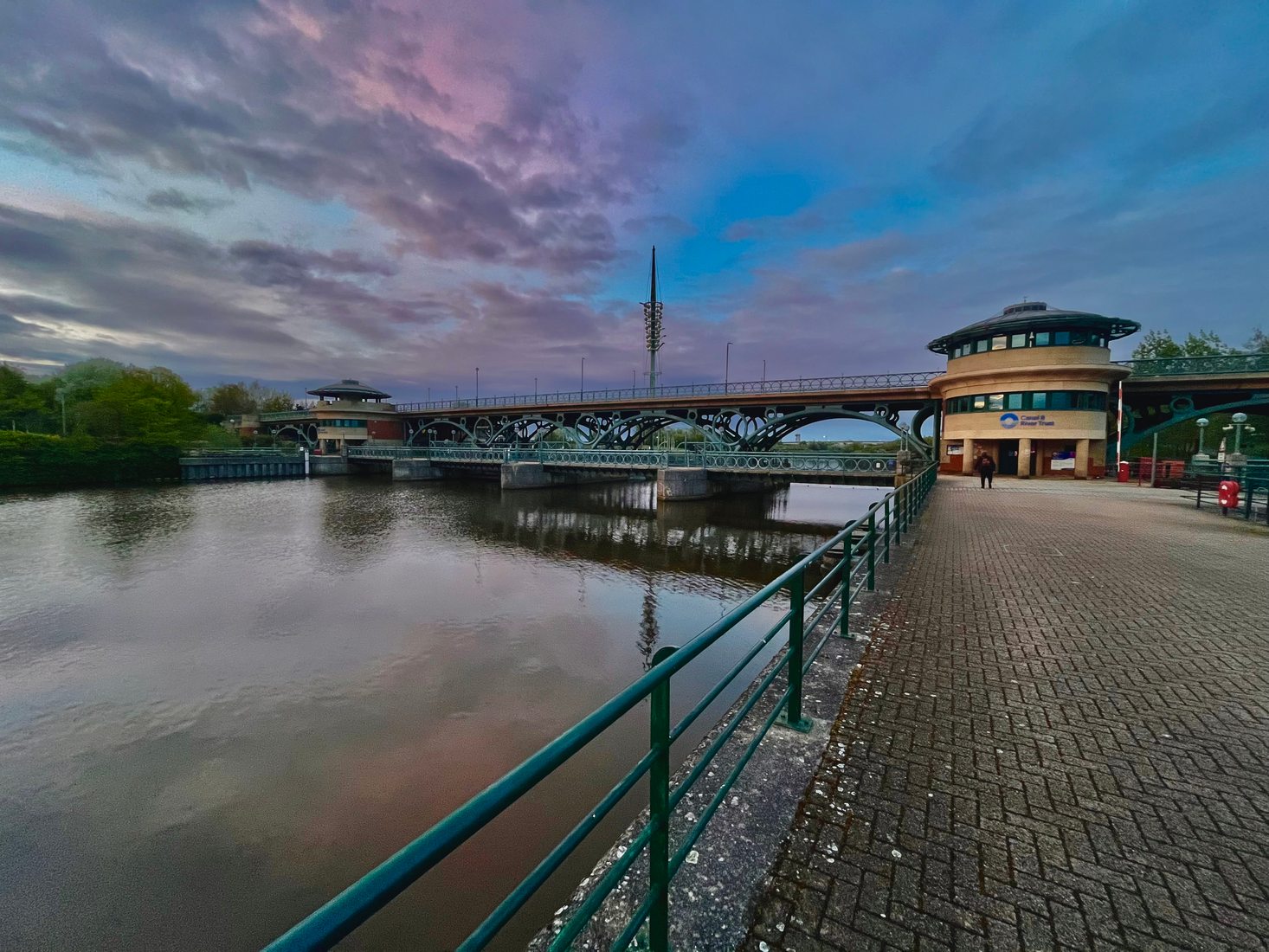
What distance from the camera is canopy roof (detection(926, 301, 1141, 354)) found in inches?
1065

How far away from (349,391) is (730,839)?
80.8m

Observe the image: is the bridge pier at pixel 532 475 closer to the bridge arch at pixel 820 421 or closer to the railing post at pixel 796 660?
the bridge arch at pixel 820 421

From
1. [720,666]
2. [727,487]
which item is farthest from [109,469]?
[720,666]

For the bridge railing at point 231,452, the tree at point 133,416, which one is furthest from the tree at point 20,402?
the bridge railing at point 231,452

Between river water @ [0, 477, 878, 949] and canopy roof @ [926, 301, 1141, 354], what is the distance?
2207cm

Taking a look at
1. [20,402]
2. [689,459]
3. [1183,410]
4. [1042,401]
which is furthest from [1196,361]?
[20,402]

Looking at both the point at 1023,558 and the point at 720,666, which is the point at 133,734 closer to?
the point at 720,666

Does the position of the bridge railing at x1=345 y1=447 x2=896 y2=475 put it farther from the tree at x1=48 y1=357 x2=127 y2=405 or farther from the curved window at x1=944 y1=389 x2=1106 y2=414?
the tree at x1=48 y1=357 x2=127 y2=405

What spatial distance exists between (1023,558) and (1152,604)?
8.46 feet

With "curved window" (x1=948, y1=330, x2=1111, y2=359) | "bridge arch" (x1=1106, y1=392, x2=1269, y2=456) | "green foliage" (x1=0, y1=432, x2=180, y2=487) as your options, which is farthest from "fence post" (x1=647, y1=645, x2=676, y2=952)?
"green foliage" (x1=0, y1=432, x2=180, y2=487)

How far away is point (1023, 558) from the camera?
29.3ft

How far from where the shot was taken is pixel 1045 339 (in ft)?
91.3

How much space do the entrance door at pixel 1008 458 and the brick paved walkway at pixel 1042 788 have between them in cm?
2750

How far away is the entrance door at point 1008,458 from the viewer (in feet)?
98.8
